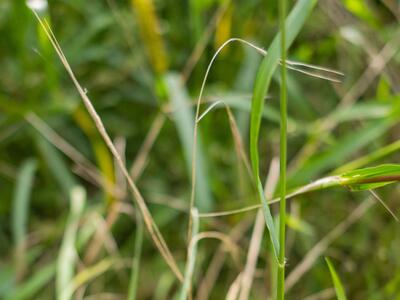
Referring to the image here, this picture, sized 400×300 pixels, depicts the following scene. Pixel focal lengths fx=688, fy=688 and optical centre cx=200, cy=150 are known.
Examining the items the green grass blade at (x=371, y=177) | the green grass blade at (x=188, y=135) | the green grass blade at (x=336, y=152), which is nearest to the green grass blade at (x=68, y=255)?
the green grass blade at (x=188, y=135)

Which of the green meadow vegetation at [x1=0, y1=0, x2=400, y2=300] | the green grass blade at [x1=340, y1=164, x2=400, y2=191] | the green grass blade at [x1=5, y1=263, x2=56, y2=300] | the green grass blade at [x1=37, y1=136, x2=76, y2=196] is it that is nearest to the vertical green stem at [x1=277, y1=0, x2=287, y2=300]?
the green grass blade at [x1=340, y1=164, x2=400, y2=191]

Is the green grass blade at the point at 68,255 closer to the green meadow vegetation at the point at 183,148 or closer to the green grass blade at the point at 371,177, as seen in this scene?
the green meadow vegetation at the point at 183,148

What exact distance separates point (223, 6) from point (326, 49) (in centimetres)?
19

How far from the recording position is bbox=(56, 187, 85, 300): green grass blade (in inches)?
30.5

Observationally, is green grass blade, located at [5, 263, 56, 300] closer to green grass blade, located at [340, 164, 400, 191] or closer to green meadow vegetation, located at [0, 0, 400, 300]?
green meadow vegetation, located at [0, 0, 400, 300]

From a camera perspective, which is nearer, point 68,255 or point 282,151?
point 282,151

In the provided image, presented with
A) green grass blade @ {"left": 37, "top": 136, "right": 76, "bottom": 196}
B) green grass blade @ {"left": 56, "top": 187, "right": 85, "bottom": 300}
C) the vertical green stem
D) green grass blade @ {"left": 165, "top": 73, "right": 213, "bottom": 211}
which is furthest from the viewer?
green grass blade @ {"left": 37, "top": 136, "right": 76, "bottom": 196}

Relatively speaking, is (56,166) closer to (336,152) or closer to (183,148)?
(183,148)

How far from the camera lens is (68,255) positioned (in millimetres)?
809

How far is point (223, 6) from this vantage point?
95 cm

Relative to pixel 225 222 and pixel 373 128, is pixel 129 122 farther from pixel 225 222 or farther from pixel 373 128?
pixel 373 128

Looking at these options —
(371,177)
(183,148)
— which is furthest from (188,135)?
(371,177)

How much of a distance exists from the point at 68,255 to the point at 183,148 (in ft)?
0.72

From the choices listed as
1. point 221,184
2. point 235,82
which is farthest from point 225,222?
point 235,82
